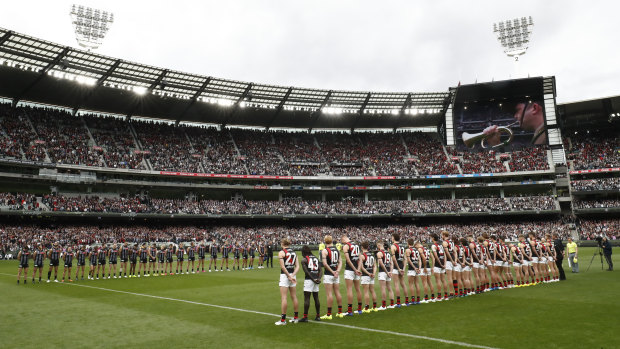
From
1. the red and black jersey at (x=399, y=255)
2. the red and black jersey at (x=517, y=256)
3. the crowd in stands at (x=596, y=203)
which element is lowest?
the red and black jersey at (x=517, y=256)

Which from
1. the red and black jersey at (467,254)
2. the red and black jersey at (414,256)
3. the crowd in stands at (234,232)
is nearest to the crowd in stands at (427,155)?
the crowd in stands at (234,232)

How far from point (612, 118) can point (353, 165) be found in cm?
3974

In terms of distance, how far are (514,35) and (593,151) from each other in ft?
71.3

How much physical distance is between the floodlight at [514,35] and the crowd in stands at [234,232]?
94.3 ft

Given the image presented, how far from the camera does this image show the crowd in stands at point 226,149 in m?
49.1

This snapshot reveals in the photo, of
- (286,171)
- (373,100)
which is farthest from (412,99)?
(286,171)

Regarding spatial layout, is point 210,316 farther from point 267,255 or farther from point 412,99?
point 412,99

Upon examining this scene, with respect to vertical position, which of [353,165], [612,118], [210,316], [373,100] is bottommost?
[210,316]

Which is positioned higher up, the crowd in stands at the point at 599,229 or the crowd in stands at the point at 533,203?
the crowd in stands at the point at 533,203

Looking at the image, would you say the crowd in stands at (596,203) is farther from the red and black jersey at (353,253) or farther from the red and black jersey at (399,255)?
the red and black jersey at (353,253)

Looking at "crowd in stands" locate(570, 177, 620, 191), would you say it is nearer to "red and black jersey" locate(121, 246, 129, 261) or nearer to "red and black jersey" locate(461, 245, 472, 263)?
"red and black jersey" locate(461, 245, 472, 263)

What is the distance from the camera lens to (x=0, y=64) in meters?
43.3

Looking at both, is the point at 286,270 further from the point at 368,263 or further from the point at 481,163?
the point at 481,163

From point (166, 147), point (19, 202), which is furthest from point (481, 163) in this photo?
point (19, 202)
